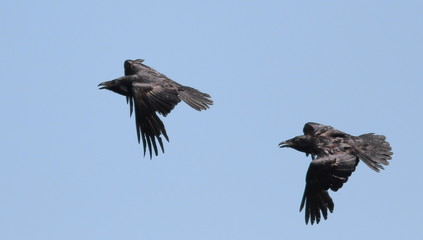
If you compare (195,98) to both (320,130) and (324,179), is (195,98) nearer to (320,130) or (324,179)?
(320,130)

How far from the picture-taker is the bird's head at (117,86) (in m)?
28.7

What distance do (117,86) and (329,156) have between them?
16.1 ft

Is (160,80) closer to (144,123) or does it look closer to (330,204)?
(144,123)

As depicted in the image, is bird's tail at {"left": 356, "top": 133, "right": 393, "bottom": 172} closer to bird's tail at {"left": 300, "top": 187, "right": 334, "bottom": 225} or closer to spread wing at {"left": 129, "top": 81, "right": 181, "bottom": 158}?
bird's tail at {"left": 300, "top": 187, "right": 334, "bottom": 225}

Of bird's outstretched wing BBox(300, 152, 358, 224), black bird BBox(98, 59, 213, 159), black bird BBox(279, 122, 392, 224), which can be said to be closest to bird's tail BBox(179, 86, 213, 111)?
black bird BBox(98, 59, 213, 159)

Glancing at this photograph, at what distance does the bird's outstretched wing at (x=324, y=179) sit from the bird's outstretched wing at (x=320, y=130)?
962 millimetres

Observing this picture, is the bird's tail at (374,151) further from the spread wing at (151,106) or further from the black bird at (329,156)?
the spread wing at (151,106)

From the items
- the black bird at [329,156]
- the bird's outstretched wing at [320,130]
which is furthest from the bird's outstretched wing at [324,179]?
the bird's outstretched wing at [320,130]

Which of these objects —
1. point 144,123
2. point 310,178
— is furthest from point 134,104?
point 310,178

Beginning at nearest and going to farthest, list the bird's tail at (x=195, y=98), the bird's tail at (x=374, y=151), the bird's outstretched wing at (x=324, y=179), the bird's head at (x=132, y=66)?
the bird's outstretched wing at (x=324, y=179) < the bird's tail at (x=374, y=151) < the bird's tail at (x=195, y=98) < the bird's head at (x=132, y=66)

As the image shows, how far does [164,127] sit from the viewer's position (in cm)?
2727

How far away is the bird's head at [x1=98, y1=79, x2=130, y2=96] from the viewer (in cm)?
2873

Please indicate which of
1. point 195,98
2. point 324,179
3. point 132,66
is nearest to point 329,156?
point 324,179

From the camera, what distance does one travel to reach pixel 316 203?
27.3 metres
